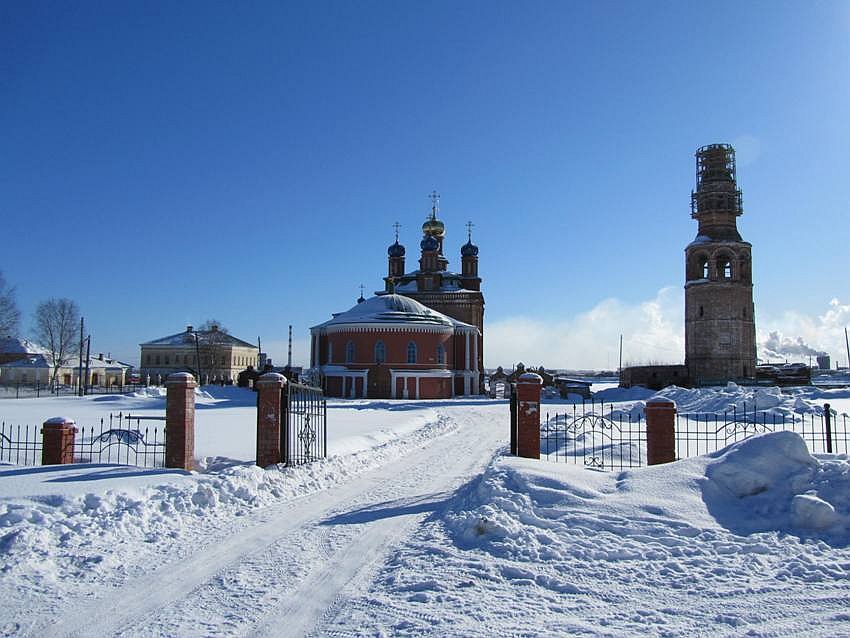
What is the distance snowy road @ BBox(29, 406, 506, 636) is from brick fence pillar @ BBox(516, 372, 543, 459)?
241 cm

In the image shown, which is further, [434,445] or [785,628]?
[434,445]

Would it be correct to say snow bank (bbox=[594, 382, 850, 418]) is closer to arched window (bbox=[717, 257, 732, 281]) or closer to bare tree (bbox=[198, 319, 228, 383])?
arched window (bbox=[717, 257, 732, 281])

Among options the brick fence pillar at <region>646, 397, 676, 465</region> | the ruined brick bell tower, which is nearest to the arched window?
the ruined brick bell tower

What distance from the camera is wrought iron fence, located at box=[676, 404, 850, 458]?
1534cm

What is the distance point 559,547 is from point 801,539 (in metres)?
2.49

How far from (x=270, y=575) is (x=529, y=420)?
697cm

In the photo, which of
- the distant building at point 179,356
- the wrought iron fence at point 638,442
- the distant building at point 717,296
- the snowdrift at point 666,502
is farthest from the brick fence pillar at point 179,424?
the distant building at point 179,356

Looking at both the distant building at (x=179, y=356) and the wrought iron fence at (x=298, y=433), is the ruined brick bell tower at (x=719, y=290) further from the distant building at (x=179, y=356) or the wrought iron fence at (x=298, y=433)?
the distant building at (x=179, y=356)

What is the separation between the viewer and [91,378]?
224 ft

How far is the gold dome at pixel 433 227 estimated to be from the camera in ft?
211

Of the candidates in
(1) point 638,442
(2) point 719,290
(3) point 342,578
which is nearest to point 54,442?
(3) point 342,578

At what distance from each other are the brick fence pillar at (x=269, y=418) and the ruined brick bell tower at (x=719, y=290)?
3993 cm

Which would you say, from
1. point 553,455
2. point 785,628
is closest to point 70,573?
point 785,628

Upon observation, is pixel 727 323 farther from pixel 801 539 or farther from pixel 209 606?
pixel 209 606
